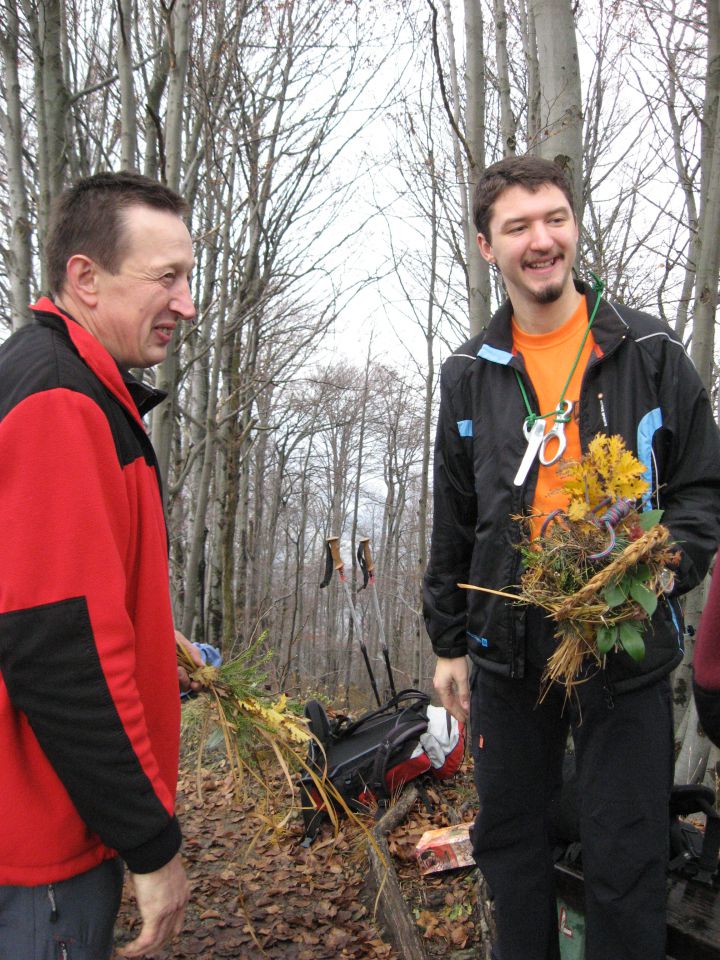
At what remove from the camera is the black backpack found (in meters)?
4.07

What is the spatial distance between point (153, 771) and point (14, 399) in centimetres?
70

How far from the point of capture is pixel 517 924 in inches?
81.8

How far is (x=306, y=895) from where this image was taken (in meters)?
3.56

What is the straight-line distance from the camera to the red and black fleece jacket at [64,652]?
1.19 metres

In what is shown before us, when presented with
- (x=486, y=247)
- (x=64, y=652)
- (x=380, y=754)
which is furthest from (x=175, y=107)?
(x=380, y=754)

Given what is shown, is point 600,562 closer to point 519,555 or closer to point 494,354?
point 519,555

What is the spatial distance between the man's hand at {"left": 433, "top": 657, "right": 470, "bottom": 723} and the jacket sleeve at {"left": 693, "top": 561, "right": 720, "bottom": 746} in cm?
95

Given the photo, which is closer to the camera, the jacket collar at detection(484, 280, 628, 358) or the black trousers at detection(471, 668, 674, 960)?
the black trousers at detection(471, 668, 674, 960)

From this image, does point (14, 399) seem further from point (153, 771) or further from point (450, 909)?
point (450, 909)

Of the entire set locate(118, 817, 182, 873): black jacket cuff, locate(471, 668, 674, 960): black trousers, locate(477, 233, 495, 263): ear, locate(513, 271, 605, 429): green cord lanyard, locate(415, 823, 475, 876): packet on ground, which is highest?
locate(477, 233, 495, 263): ear

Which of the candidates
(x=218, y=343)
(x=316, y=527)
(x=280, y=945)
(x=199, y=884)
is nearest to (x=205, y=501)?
(x=218, y=343)

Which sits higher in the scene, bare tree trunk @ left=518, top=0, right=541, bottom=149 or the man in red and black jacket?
bare tree trunk @ left=518, top=0, right=541, bottom=149

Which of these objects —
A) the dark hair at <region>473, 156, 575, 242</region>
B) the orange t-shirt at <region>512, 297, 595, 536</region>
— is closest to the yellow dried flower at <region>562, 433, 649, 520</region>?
the orange t-shirt at <region>512, 297, 595, 536</region>

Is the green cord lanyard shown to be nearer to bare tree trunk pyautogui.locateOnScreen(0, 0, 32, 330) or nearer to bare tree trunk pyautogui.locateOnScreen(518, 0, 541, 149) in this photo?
bare tree trunk pyautogui.locateOnScreen(518, 0, 541, 149)
